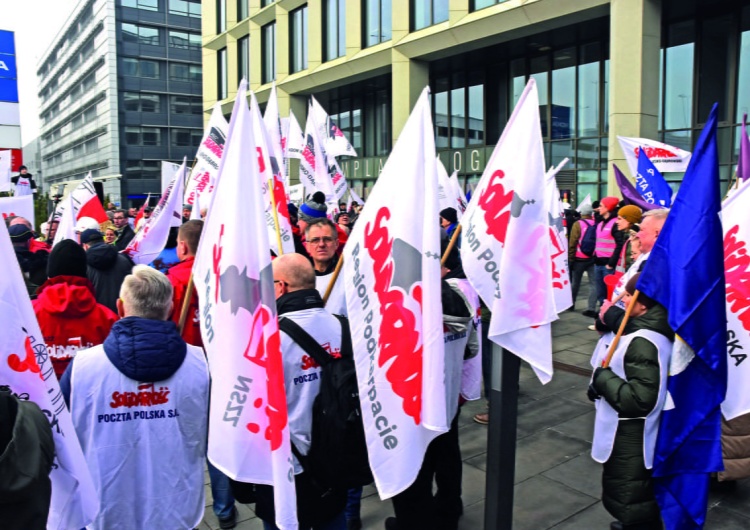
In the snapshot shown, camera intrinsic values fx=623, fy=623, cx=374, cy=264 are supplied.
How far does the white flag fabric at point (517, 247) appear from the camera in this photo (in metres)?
2.96

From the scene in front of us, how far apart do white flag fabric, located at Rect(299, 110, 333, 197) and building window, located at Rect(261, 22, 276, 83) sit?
22542mm

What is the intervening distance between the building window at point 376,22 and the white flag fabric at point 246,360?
22378mm

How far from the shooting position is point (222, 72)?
35188 millimetres

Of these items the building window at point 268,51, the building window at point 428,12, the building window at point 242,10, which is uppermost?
the building window at point 242,10

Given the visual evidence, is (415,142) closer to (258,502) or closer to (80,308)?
(258,502)

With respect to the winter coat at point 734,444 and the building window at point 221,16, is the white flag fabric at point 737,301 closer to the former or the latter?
the winter coat at point 734,444

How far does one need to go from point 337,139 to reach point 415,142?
891cm

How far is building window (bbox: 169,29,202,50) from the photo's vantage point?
→ 5725 cm

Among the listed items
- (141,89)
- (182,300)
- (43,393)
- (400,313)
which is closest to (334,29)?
(182,300)

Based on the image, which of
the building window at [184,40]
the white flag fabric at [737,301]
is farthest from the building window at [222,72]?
the white flag fabric at [737,301]

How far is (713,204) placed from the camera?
10.2ft

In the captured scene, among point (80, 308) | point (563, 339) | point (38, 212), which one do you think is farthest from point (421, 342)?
point (38, 212)

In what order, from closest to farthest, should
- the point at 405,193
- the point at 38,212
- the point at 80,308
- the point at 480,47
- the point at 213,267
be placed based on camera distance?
the point at 213,267
the point at 405,193
the point at 80,308
the point at 38,212
the point at 480,47

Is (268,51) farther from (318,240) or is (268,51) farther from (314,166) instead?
(318,240)
